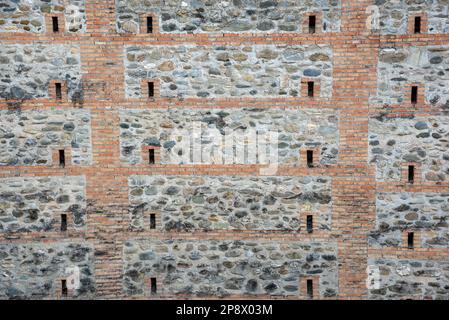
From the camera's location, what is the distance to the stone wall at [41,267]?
9055 mm

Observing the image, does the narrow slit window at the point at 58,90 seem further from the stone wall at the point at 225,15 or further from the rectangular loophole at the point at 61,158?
the stone wall at the point at 225,15

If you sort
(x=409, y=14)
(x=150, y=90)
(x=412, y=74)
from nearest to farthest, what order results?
(x=409, y=14) < (x=412, y=74) < (x=150, y=90)

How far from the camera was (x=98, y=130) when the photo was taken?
8.88 m

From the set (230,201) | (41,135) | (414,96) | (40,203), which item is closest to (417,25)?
(414,96)

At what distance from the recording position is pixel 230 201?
899 centimetres

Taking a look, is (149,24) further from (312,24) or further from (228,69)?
(312,24)

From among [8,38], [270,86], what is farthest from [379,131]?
[8,38]

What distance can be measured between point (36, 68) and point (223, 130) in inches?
133

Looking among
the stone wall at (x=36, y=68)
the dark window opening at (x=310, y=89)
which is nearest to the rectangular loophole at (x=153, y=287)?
the stone wall at (x=36, y=68)

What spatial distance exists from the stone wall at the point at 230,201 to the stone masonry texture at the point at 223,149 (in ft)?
0.08

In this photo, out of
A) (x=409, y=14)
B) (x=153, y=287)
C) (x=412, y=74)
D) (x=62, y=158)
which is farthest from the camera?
(x=153, y=287)

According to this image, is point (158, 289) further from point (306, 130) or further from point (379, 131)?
point (379, 131)

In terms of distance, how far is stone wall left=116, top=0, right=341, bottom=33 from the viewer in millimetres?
8578

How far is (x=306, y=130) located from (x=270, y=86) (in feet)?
3.21
